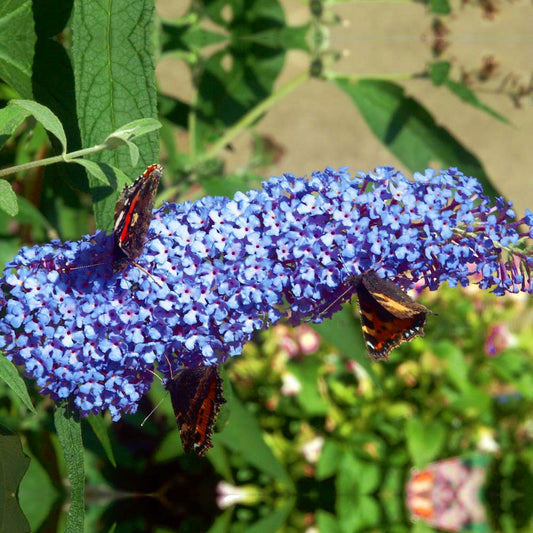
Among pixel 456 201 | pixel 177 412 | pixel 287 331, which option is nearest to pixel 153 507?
pixel 287 331

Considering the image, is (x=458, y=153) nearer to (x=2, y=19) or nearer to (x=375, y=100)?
(x=375, y=100)

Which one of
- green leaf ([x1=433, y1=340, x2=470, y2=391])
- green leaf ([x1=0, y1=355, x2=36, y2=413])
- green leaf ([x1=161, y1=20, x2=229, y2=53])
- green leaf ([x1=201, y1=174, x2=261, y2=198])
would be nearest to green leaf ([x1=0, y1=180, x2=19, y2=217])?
green leaf ([x1=0, y1=355, x2=36, y2=413])

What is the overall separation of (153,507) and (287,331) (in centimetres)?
99

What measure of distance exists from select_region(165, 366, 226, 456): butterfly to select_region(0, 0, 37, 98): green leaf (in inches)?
26.0

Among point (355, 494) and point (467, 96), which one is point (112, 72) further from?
point (355, 494)

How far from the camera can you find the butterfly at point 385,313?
53.0 inches

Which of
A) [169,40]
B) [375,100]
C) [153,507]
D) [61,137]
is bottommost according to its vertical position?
[153,507]

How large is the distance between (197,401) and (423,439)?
179 cm

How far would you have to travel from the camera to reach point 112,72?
1.31 meters

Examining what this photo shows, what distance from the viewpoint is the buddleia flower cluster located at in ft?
4.35

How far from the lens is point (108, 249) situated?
4.42ft

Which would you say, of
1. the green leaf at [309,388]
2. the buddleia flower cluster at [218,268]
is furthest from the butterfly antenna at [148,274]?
the green leaf at [309,388]

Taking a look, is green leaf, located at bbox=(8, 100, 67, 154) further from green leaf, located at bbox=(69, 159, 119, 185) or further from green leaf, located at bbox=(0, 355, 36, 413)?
green leaf, located at bbox=(0, 355, 36, 413)

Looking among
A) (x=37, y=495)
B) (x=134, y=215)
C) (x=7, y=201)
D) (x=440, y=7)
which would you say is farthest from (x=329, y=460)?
(x=7, y=201)
